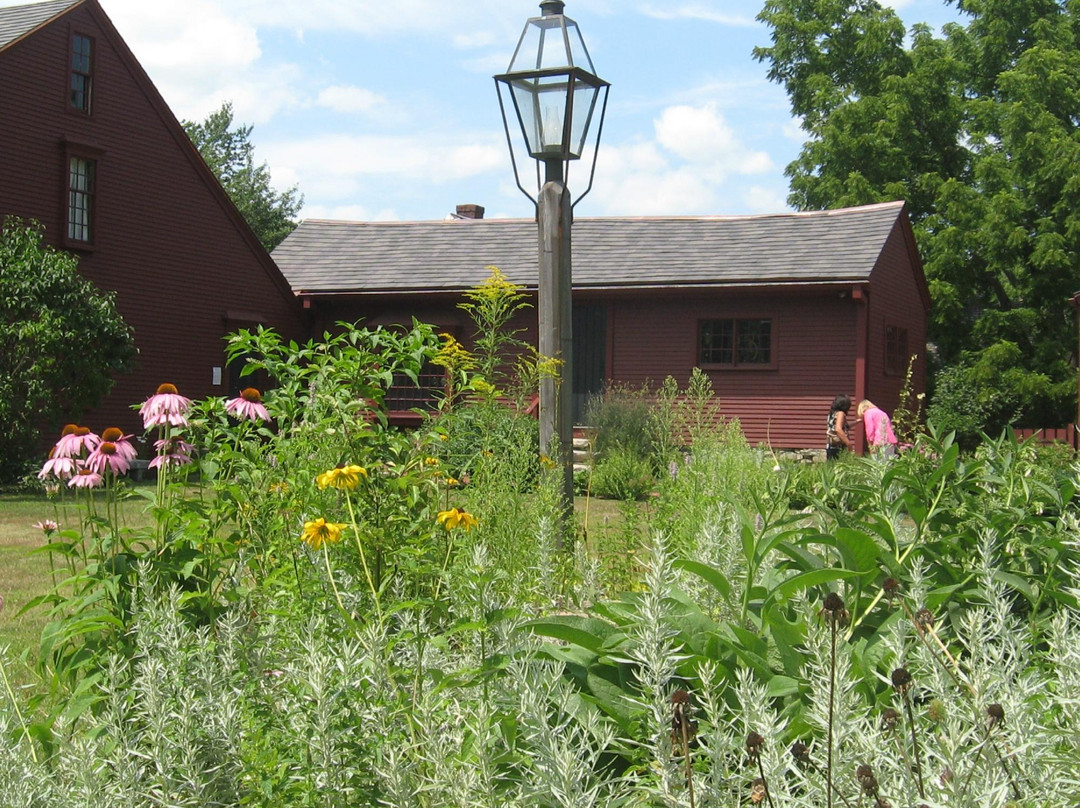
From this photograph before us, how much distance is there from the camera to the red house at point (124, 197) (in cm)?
1883

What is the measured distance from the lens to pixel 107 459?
371 cm

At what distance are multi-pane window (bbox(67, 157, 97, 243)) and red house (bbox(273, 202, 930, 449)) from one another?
5.41 metres

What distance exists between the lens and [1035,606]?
2014 millimetres

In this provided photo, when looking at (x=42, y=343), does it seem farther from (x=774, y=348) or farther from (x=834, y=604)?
(x=834, y=604)

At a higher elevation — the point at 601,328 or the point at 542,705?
the point at 601,328

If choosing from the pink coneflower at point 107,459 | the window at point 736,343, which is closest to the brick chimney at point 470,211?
the window at point 736,343

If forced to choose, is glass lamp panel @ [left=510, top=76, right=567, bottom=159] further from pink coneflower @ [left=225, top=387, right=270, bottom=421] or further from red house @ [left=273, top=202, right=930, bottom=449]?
red house @ [left=273, top=202, right=930, bottom=449]

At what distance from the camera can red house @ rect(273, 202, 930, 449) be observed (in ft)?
71.4

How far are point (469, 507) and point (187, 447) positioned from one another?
1090 millimetres

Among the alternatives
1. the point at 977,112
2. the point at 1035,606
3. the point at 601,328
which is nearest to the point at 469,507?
the point at 1035,606

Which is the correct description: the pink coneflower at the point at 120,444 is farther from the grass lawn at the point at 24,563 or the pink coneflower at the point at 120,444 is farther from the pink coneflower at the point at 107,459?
the grass lawn at the point at 24,563

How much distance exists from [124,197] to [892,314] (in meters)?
16.1

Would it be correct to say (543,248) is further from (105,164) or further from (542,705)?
(105,164)

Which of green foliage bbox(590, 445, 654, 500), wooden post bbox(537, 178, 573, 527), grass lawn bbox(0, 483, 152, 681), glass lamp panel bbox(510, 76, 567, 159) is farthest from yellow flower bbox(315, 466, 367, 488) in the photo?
green foliage bbox(590, 445, 654, 500)
